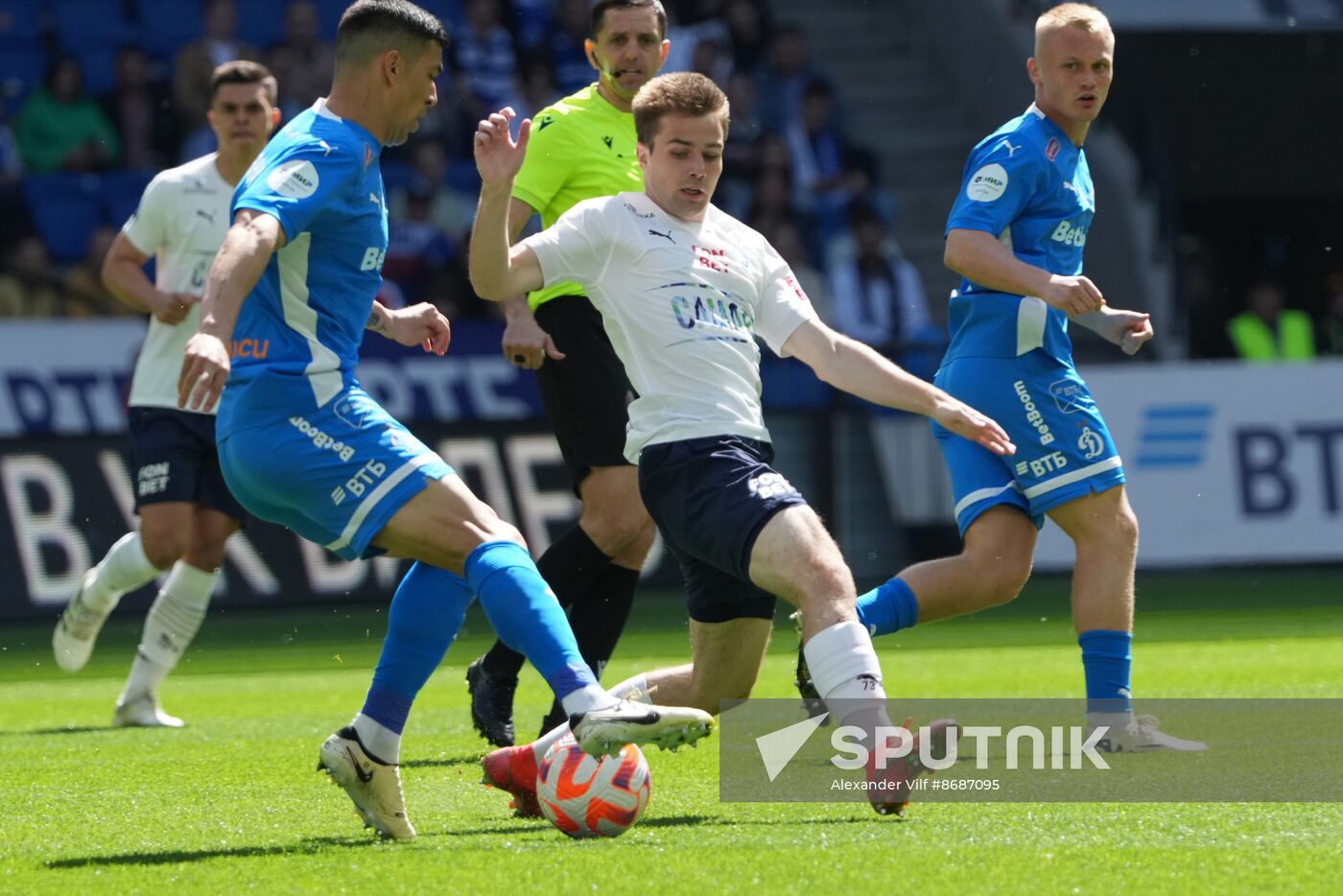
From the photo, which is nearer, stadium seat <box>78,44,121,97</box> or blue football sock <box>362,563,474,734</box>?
blue football sock <box>362,563,474,734</box>

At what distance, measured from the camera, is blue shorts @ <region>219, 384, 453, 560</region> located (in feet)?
15.7

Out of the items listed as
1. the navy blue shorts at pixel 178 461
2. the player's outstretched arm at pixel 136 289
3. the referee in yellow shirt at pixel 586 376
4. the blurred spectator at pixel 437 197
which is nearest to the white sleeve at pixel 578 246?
the referee in yellow shirt at pixel 586 376

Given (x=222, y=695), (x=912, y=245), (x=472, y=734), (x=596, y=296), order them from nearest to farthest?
(x=596, y=296), (x=472, y=734), (x=222, y=695), (x=912, y=245)

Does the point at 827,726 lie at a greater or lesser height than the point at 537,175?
lesser

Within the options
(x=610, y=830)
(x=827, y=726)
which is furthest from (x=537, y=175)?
(x=610, y=830)

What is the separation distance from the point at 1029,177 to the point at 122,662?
6370 millimetres

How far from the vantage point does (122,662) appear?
427 inches

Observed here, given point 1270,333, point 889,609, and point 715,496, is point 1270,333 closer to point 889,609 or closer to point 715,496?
point 889,609

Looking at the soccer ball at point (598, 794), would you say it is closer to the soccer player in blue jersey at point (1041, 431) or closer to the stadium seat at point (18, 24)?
the soccer player in blue jersey at point (1041, 431)

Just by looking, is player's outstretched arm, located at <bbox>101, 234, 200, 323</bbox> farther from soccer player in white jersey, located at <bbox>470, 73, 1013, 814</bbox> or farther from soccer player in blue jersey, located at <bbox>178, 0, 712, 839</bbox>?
soccer player in white jersey, located at <bbox>470, 73, 1013, 814</bbox>

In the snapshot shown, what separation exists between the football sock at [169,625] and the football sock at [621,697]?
286 centimetres

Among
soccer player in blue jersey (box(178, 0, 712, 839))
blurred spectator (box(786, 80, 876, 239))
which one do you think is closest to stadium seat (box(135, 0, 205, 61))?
blurred spectator (box(786, 80, 876, 239))

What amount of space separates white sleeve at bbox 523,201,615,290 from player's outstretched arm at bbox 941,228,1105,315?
4.19 feet

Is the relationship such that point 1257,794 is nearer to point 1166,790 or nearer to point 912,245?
point 1166,790
